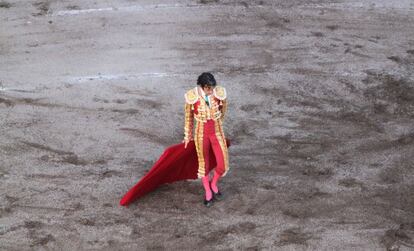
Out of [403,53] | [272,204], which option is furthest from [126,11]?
[272,204]

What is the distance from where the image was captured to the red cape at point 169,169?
6699 mm

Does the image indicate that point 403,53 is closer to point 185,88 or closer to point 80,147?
point 185,88

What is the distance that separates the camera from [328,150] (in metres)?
7.56

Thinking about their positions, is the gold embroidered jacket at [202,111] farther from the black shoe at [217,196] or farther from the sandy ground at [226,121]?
the sandy ground at [226,121]

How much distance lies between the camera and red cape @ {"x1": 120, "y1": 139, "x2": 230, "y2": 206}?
6699 millimetres

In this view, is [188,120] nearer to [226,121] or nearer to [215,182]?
[215,182]

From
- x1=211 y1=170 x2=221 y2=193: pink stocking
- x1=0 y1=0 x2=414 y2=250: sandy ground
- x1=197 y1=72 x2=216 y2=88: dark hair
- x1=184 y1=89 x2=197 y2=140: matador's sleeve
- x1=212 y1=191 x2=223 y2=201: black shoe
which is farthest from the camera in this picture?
x1=212 y1=191 x2=223 y2=201: black shoe

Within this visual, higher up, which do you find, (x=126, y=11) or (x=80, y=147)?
(x=126, y=11)

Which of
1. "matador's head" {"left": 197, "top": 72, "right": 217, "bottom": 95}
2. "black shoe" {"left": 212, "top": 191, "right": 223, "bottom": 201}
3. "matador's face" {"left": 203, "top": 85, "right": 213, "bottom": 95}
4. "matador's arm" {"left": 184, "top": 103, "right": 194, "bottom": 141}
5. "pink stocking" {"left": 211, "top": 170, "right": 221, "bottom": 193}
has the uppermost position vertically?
"matador's head" {"left": 197, "top": 72, "right": 217, "bottom": 95}

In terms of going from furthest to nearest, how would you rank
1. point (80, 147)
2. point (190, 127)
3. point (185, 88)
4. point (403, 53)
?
point (403, 53), point (185, 88), point (80, 147), point (190, 127)

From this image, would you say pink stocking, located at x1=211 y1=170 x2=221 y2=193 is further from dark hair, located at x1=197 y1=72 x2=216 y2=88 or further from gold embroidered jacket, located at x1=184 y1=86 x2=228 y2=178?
dark hair, located at x1=197 y1=72 x2=216 y2=88

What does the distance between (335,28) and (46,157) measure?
4.90 metres

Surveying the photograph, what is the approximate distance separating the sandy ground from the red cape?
0.13m

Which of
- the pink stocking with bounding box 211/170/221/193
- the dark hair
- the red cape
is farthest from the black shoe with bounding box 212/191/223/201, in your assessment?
the dark hair
